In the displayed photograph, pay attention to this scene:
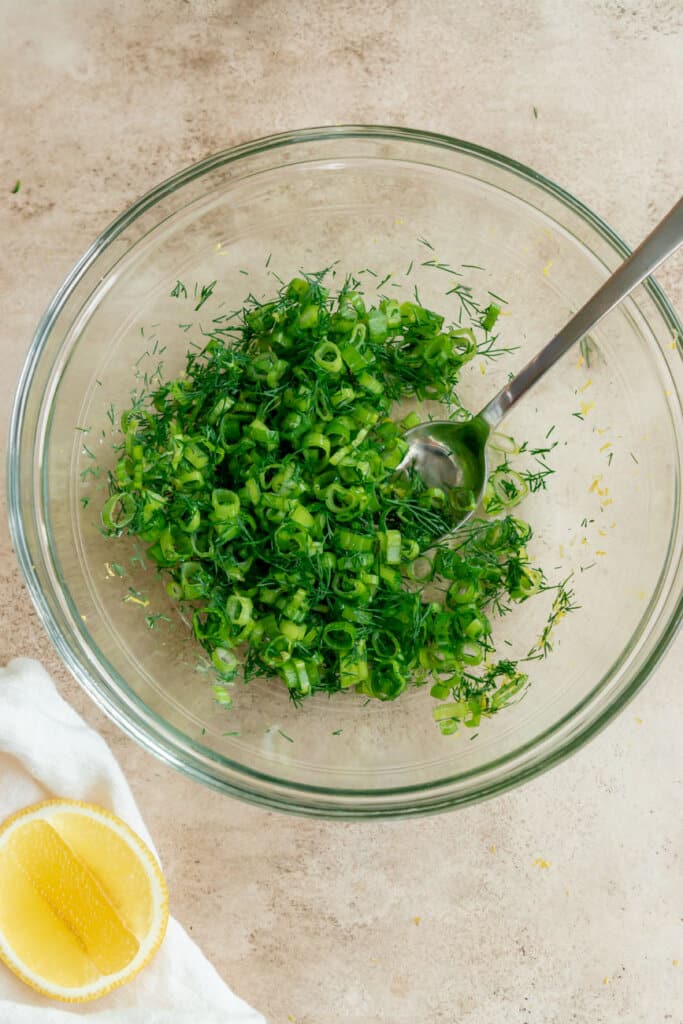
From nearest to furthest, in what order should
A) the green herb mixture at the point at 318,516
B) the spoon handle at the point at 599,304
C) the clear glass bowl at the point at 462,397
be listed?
the spoon handle at the point at 599,304 → the green herb mixture at the point at 318,516 → the clear glass bowl at the point at 462,397

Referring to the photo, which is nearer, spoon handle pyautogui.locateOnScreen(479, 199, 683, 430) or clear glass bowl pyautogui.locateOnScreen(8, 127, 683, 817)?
spoon handle pyautogui.locateOnScreen(479, 199, 683, 430)

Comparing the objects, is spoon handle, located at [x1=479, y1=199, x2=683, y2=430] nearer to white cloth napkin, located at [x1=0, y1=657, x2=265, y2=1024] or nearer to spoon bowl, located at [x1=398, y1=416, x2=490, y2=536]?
spoon bowl, located at [x1=398, y1=416, x2=490, y2=536]

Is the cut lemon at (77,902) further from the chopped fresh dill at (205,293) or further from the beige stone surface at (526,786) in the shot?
the chopped fresh dill at (205,293)

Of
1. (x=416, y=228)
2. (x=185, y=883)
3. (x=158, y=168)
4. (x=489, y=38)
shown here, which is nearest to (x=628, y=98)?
(x=489, y=38)

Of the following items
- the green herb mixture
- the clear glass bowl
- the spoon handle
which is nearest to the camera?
the spoon handle

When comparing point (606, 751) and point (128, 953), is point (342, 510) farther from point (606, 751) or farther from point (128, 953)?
point (128, 953)

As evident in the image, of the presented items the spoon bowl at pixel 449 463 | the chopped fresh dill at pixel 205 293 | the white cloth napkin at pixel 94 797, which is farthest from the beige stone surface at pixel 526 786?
the spoon bowl at pixel 449 463

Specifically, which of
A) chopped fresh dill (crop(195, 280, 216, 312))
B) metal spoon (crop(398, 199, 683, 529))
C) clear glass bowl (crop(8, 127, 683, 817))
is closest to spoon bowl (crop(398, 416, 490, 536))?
metal spoon (crop(398, 199, 683, 529))
